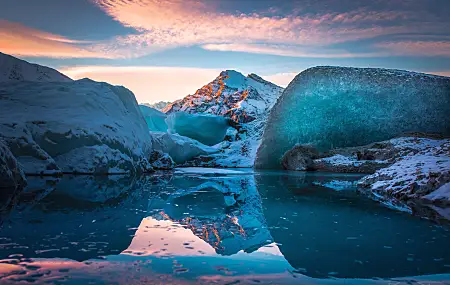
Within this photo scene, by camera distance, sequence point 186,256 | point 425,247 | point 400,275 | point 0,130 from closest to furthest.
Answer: point 400,275 < point 186,256 < point 425,247 < point 0,130

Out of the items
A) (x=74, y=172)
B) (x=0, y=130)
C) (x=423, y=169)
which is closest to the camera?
(x=423, y=169)

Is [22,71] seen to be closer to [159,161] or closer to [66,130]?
[66,130]

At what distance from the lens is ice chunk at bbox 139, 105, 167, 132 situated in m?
41.2

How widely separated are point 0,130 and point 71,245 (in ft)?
25.4

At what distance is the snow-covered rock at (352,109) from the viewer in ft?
83.5

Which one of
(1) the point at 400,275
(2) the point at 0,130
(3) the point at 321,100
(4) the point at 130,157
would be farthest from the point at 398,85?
(1) the point at 400,275

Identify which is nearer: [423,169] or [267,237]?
[267,237]

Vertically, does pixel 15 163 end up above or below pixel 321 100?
below

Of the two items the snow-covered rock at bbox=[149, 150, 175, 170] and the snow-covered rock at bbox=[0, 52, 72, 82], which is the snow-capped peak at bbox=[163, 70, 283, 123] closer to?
the snow-covered rock at bbox=[149, 150, 175, 170]

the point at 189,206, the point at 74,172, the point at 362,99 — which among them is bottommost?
the point at 74,172

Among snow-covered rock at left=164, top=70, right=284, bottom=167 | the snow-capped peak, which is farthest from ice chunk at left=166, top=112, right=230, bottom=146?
the snow-capped peak

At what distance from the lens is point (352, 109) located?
26.9m

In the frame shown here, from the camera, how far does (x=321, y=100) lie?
91.5ft

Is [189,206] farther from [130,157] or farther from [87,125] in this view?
[130,157]
